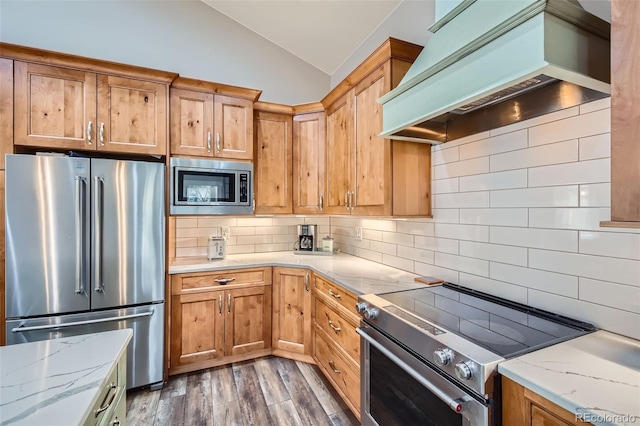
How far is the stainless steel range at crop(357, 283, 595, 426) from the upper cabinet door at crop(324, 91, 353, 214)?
1045mm

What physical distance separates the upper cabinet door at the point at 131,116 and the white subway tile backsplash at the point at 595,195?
269 centimetres

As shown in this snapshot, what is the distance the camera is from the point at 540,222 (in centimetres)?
137

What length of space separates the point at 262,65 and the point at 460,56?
8.43ft

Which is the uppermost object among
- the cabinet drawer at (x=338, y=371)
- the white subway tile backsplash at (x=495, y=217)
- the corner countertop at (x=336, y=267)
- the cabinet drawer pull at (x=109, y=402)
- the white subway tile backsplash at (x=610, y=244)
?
the white subway tile backsplash at (x=495, y=217)

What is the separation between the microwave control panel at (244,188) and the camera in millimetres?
2668

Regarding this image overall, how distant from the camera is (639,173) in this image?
78cm

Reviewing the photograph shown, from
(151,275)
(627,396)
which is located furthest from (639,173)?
(151,275)

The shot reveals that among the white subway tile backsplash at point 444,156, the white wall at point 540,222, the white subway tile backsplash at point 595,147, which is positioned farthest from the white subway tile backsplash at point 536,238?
the white subway tile backsplash at point 444,156

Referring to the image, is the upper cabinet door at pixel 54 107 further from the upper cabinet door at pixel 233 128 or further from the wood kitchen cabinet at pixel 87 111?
the upper cabinet door at pixel 233 128

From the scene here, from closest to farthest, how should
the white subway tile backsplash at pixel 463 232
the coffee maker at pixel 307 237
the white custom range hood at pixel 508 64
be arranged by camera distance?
1. the white custom range hood at pixel 508 64
2. the white subway tile backsplash at pixel 463 232
3. the coffee maker at pixel 307 237

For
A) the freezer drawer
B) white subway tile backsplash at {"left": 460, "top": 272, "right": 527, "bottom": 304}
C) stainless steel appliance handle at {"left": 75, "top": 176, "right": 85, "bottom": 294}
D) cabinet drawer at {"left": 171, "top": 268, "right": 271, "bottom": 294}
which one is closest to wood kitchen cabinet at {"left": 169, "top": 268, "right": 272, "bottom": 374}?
cabinet drawer at {"left": 171, "top": 268, "right": 271, "bottom": 294}

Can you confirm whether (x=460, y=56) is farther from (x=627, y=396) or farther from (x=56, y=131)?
(x=56, y=131)

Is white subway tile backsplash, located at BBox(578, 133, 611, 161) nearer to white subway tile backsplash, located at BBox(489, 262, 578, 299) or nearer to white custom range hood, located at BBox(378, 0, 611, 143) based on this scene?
white custom range hood, located at BBox(378, 0, 611, 143)

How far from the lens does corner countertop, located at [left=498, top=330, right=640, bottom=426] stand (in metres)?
0.69
